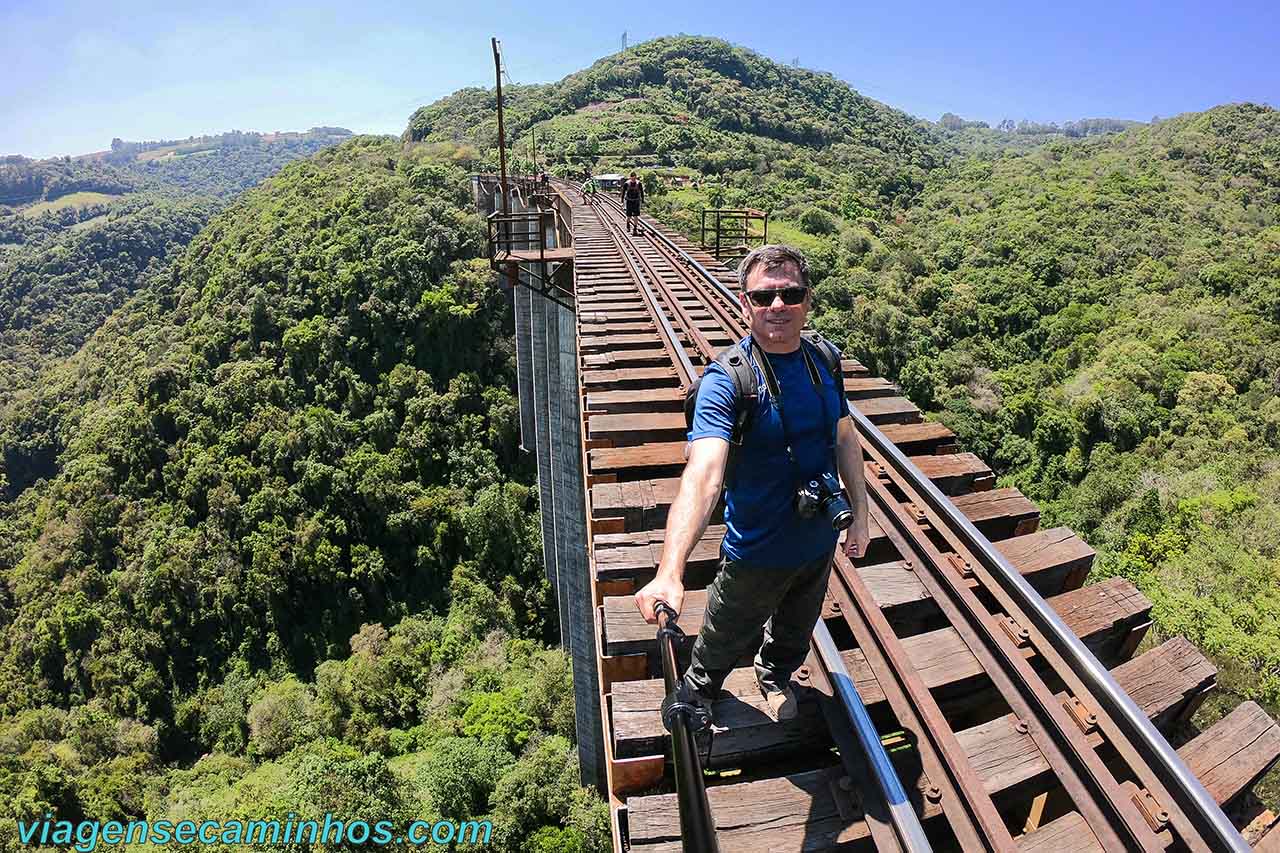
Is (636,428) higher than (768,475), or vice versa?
(768,475)

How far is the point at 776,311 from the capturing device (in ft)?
7.06

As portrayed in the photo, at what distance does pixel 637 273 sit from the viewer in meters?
10.2

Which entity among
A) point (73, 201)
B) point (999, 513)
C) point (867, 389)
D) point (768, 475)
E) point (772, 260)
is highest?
point (73, 201)

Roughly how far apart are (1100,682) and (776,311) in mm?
2176

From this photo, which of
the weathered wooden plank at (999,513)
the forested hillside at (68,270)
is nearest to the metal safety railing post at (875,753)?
Result: the weathered wooden plank at (999,513)

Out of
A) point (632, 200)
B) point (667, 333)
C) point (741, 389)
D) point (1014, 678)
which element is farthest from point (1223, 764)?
point (632, 200)

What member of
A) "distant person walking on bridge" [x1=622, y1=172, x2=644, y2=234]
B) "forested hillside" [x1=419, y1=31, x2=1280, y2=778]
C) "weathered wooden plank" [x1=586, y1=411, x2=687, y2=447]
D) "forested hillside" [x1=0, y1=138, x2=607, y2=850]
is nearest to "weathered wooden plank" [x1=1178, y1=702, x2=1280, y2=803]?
"weathered wooden plank" [x1=586, y1=411, x2=687, y2=447]

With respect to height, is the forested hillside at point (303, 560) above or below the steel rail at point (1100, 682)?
Answer: below

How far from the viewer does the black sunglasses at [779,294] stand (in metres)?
2.15

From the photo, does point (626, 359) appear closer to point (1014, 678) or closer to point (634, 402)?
point (634, 402)

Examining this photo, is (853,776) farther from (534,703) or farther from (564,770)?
(534,703)

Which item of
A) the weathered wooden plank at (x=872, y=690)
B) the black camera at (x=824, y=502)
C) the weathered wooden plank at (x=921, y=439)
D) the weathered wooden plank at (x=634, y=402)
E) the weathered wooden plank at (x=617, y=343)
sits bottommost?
the weathered wooden plank at (x=872, y=690)

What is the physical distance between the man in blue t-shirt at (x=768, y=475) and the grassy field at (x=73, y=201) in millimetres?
222565

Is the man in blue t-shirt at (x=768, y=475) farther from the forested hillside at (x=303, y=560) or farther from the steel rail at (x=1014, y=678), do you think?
the forested hillside at (x=303, y=560)
